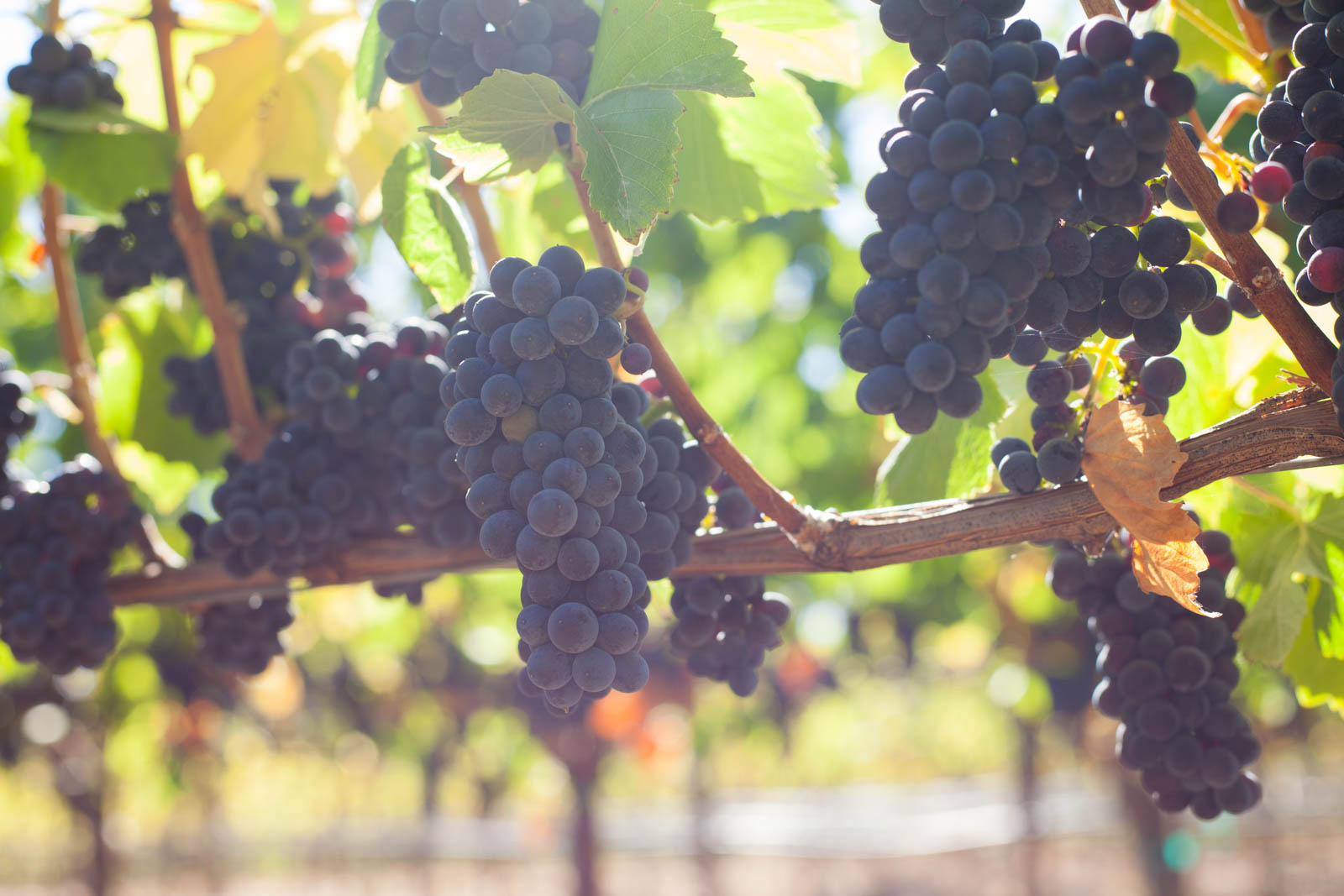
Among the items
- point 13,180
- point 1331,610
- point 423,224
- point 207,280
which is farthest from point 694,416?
point 13,180

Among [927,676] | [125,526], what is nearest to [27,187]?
[125,526]

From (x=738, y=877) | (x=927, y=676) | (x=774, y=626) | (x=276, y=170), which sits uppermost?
(x=276, y=170)

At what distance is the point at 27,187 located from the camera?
8.71ft

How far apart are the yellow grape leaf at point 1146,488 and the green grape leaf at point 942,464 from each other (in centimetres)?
Result: 39

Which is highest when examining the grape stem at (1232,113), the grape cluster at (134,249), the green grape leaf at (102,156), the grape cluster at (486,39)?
the grape cluster at (486,39)

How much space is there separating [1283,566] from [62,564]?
2239mm

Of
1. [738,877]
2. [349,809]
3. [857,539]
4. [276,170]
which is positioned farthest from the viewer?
[349,809]

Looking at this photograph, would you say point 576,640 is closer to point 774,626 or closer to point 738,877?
point 774,626

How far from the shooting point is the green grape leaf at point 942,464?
1622 millimetres

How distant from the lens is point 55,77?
6.45 feet

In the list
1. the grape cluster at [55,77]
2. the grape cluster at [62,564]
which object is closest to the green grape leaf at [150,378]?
the grape cluster at [62,564]

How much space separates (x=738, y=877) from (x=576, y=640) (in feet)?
59.8

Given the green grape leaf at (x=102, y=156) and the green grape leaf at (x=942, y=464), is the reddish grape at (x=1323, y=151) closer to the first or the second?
the green grape leaf at (x=942, y=464)

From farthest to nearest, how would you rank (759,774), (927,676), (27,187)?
1. (759,774)
2. (927,676)
3. (27,187)
